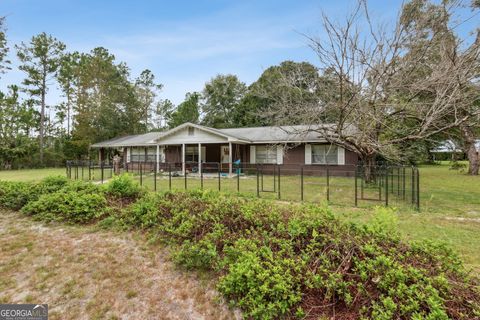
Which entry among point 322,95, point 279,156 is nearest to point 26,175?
point 279,156

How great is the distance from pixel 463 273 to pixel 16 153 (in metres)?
33.4

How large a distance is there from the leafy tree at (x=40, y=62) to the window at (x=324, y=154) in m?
29.2

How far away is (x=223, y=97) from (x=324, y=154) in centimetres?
2369

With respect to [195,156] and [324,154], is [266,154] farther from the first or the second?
[195,156]

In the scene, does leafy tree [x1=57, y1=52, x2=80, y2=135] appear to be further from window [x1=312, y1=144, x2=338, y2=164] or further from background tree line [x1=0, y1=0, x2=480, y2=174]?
window [x1=312, y1=144, x2=338, y2=164]

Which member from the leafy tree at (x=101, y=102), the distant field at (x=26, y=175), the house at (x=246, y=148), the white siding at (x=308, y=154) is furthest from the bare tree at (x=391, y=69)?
the leafy tree at (x=101, y=102)

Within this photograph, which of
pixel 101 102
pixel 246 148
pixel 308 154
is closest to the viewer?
pixel 308 154

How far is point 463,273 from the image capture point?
2.15 meters

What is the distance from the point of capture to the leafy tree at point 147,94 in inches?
1267

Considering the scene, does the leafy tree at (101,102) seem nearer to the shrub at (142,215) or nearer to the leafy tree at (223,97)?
the leafy tree at (223,97)

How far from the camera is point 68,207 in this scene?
16.1 feet
